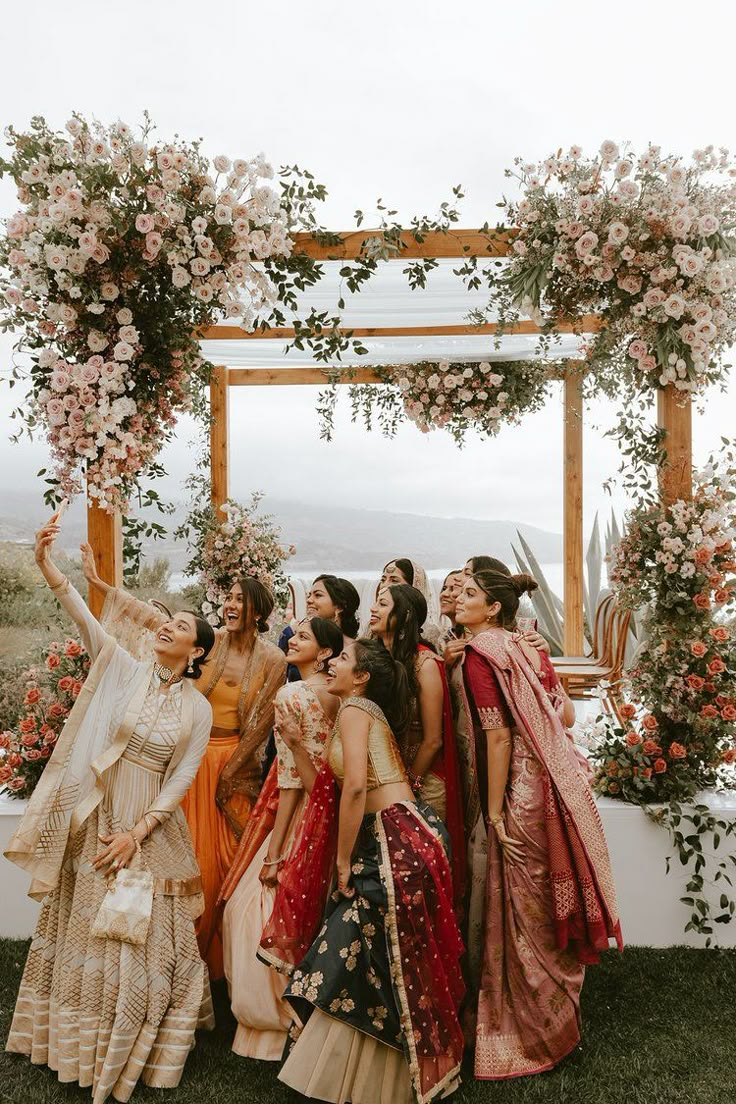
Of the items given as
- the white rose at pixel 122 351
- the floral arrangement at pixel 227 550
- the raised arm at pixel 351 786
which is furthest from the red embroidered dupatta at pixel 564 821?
the floral arrangement at pixel 227 550

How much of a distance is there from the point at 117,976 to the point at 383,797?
1032mm

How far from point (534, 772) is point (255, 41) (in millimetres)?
7522

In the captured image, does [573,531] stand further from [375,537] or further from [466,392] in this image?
[375,537]

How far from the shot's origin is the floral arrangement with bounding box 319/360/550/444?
7.18m

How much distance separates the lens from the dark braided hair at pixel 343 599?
12.7 ft

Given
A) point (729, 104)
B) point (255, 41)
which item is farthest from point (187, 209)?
point (729, 104)

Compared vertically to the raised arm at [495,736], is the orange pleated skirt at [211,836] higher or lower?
lower

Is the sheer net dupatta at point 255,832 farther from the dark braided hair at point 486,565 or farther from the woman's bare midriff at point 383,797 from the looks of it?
the dark braided hair at point 486,565

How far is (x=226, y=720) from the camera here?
12.4 feet

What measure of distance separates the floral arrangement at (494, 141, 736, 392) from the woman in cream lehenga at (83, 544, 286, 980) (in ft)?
6.20

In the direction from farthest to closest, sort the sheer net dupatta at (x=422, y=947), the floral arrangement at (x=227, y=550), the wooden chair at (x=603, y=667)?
the floral arrangement at (x=227, y=550) → the wooden chair at (x=603, y=667) → the sheer net dupatta at (x=422, y=947)

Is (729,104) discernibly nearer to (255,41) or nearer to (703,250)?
(255,41)

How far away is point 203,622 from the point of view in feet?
10.8

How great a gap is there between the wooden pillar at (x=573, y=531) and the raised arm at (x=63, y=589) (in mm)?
5711
